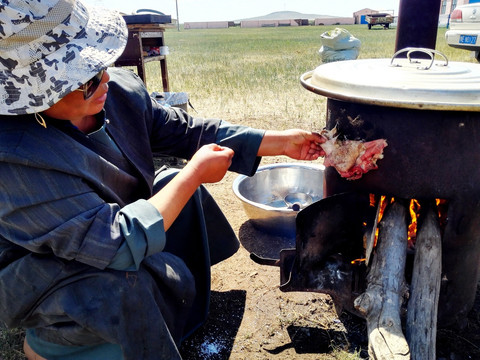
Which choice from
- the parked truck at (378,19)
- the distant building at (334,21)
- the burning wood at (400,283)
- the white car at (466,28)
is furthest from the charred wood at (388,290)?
the distant building at (334,21)

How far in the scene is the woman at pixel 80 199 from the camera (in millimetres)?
1297

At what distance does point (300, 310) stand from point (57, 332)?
1.28m

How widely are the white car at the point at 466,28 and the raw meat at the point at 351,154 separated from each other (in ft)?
24.3

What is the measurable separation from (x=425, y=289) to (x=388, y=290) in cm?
16

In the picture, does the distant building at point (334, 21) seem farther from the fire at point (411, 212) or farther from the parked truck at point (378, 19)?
the fire at point (411, 212)

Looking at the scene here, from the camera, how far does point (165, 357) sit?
5.31 feet

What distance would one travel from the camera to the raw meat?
5.64 feet

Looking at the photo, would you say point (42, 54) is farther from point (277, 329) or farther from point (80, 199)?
point (277, 329)

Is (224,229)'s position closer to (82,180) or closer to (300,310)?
(300,310)

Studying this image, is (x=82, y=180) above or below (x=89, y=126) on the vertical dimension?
below

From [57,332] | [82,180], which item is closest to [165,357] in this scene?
[57,332]

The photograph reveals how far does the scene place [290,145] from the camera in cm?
218

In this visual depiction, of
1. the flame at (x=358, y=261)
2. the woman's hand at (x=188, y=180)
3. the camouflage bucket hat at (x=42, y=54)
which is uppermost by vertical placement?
the camouflage bucket hat at (x=42, y=54)

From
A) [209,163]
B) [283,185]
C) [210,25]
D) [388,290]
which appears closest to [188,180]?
[209,163]
